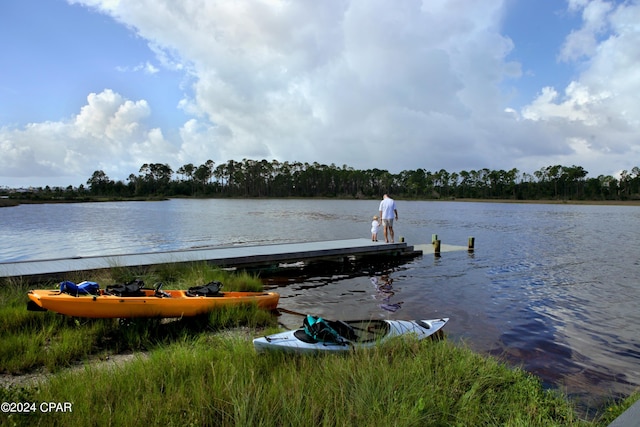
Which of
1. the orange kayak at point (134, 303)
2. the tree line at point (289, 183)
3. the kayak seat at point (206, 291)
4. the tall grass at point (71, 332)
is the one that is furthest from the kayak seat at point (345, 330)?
the tree line at point (289, 183)

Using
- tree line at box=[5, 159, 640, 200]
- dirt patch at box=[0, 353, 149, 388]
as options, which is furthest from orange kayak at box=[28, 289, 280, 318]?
tree line at box=[5, 159, 640, 200]

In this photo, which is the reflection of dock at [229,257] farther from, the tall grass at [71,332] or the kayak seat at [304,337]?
the kayak seat at [304,337]

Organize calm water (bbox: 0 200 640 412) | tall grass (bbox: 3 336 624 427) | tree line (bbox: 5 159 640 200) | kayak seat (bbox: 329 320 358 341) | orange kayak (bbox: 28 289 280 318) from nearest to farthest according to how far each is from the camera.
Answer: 1. tall grass (bbox: 3 336 624 427)
2. kayak seat (bbox: 329 320 358 341)
3. orange kayak (bbox: 28 289 280 318)
4. calm water (bbox: 0 200 640 412)
5. tree line (bbox: 5 159 640 200)

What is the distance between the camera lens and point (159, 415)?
3148 millimetres

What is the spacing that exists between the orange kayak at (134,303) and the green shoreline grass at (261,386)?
1.21 ft

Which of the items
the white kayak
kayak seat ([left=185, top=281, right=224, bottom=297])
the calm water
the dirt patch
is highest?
kayak seat ([left=185, top=281, right=224, bottom=297])

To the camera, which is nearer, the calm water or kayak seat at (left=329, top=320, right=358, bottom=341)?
kayak seat at (left=329, top=320, right=358, bottom=341)

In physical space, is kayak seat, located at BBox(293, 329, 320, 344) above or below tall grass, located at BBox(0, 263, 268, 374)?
above

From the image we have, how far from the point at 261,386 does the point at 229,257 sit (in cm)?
953

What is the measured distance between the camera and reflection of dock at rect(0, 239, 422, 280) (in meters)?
10.1

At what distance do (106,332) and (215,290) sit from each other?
6.66 ft

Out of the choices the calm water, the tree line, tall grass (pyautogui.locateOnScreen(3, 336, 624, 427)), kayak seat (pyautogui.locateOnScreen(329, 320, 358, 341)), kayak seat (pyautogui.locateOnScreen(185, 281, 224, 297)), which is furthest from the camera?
the tree line

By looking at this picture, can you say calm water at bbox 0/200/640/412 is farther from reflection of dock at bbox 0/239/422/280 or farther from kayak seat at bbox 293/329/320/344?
kayak seat at bbox 293/329/320/344

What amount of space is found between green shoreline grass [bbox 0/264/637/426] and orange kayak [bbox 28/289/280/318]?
1.21ft
